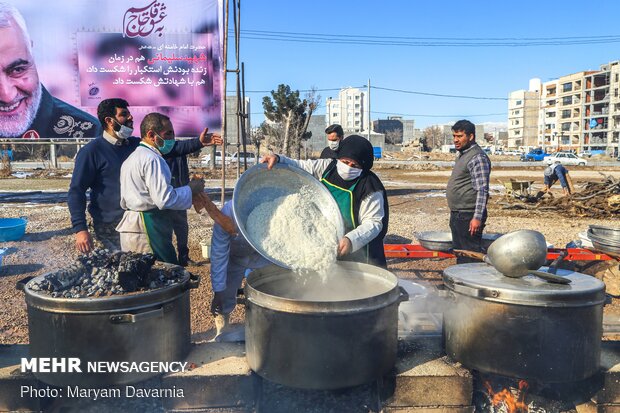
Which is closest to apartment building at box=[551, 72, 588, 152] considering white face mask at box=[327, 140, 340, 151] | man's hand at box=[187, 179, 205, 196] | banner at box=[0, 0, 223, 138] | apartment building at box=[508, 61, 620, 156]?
apartment building at box=[508, 61, 620, 156]

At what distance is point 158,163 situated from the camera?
9.27 feet

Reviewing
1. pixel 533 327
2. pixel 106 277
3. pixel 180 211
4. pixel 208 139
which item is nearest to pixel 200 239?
pixel 180 211

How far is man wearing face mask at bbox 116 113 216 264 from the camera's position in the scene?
110 inches

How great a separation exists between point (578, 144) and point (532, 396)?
78.7 m

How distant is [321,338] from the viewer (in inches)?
82.2

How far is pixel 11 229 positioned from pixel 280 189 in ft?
20.3

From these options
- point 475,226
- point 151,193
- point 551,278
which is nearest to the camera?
point 551,278

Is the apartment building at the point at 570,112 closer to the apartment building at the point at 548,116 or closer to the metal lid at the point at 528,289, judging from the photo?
the apartment building at the point at 548,116

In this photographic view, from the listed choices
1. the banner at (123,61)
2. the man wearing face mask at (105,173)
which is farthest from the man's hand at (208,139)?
the banner at (123,61)

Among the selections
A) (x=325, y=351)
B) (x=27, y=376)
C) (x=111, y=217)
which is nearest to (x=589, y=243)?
(x=325, y=351)

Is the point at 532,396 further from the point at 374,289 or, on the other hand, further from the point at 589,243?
the point at 589,243

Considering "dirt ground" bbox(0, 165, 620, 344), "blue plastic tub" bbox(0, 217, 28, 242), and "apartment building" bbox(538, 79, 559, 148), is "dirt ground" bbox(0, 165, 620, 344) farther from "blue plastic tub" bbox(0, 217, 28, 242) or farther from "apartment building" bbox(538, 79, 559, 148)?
"apartment building" bbox(538, 79, 559, 148)

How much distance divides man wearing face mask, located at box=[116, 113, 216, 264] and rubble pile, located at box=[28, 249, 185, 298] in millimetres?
431

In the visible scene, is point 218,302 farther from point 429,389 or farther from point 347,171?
point 429,389
